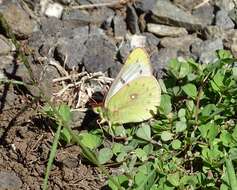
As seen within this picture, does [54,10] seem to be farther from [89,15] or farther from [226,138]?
[226,138]

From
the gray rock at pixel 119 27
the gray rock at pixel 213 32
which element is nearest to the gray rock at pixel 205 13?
the gray rock at pixel 213 32

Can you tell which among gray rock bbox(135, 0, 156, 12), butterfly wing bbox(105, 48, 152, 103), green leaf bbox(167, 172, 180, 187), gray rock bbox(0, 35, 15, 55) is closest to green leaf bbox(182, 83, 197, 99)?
butterfly wing bbox(105, 48, 152, 103)

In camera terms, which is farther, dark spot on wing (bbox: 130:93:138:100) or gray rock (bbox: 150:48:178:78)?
gray rock (bbox: 150:48:178:78)

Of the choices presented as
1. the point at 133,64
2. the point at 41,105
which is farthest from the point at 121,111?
the point at 41,105

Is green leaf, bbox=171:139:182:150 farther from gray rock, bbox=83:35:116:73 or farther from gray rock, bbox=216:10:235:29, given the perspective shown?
gray rock, bbox=216:10:235:29

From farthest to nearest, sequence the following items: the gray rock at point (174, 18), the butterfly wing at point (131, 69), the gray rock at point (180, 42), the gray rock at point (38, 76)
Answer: the gray rock at point (174, 18), the gray rock at point (180, 42), the gray rock at point (38, 76), the butterfly wing at point (131, 69)

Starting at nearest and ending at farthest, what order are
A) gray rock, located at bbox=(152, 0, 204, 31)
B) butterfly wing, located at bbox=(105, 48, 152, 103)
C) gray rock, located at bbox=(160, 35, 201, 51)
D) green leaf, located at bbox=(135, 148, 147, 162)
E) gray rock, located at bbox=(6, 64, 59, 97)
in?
green leaf, located at bbox=(135, 148, 147, 162)
butterfly wing, located at bbox=(105, 48, 152, 103)
gray rock, located at bbox=(6, 64, 59, 97)
gray rock, located at bbox=(160, 35, 201, 51)
gray rock, located at bbox=(152, 0, 204, 31)

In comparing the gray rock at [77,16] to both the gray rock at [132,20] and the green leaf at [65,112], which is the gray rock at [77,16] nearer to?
the gray rock at [132,20]
